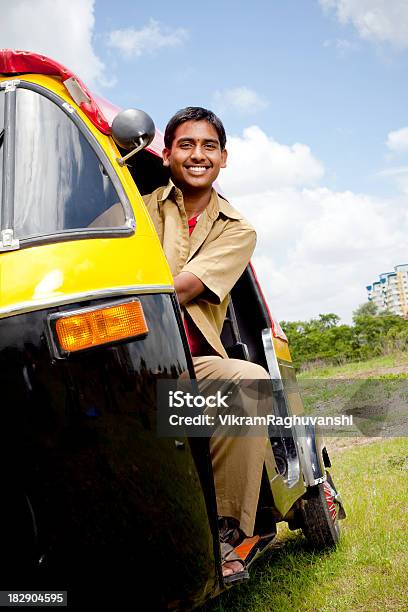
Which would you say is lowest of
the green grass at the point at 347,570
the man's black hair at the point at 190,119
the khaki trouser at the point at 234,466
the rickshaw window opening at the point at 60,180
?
the green grass at the point at 347,570

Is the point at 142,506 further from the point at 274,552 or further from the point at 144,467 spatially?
the point at 274,552

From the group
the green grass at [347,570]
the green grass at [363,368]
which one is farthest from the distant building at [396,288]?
the green grass at [347,570]

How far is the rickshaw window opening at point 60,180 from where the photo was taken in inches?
92.7

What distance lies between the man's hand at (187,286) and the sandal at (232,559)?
3.31 feet

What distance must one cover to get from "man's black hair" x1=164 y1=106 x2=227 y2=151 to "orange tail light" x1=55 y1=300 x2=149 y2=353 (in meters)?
1.42

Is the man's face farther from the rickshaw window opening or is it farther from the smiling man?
the rickshaw window opening

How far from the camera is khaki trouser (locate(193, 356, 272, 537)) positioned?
2801 millimetres

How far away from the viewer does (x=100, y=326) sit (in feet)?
7.11

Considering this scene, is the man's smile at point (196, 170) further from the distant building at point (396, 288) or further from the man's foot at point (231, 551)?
the distant building at point (396, 288)

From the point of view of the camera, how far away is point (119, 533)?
217cm

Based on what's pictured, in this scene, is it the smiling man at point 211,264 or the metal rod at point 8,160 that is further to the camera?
the smiling man at point 211,264

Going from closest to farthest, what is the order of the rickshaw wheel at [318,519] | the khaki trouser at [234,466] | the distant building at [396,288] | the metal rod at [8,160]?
the metal rod at [8,160], the khaki trouser at [234,466], the rickshaw wheel at [318,519], the distant building at [396,288]

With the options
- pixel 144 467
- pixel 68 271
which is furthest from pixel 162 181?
pixel 144 467

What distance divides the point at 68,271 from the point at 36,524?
771 mm
